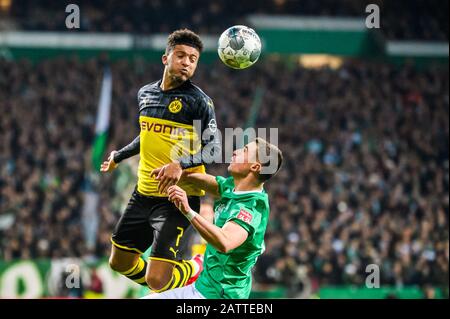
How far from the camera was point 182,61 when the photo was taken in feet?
25.9

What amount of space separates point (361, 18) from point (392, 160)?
986cm

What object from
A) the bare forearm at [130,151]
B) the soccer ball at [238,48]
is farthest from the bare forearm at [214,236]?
the soccer ball at [238,48]

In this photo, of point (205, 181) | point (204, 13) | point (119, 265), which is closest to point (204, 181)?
point (205, 181)

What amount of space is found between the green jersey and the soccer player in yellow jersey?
898 mm

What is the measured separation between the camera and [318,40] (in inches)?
1245

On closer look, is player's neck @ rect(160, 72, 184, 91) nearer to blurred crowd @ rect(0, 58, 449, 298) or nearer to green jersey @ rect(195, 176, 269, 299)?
green jersey @ rect(195, 176, 269, 299)

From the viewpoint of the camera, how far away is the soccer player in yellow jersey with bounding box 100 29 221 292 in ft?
25.9

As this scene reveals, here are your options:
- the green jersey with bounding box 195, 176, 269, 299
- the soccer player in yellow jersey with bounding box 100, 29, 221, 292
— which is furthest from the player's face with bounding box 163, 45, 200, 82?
the green jersey with bounding box 195, 176, 269, 299

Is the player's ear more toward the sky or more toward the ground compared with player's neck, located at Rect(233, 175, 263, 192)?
more toward the sky

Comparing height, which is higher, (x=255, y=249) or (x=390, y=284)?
(x=255, y=249)

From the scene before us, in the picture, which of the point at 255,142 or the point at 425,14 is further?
the point at 425,14

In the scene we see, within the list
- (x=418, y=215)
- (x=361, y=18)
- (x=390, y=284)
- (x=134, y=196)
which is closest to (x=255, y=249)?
(x=134, y=196)

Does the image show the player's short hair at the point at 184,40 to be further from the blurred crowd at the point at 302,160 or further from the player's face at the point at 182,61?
the blurred crowd at the point at 302,160
